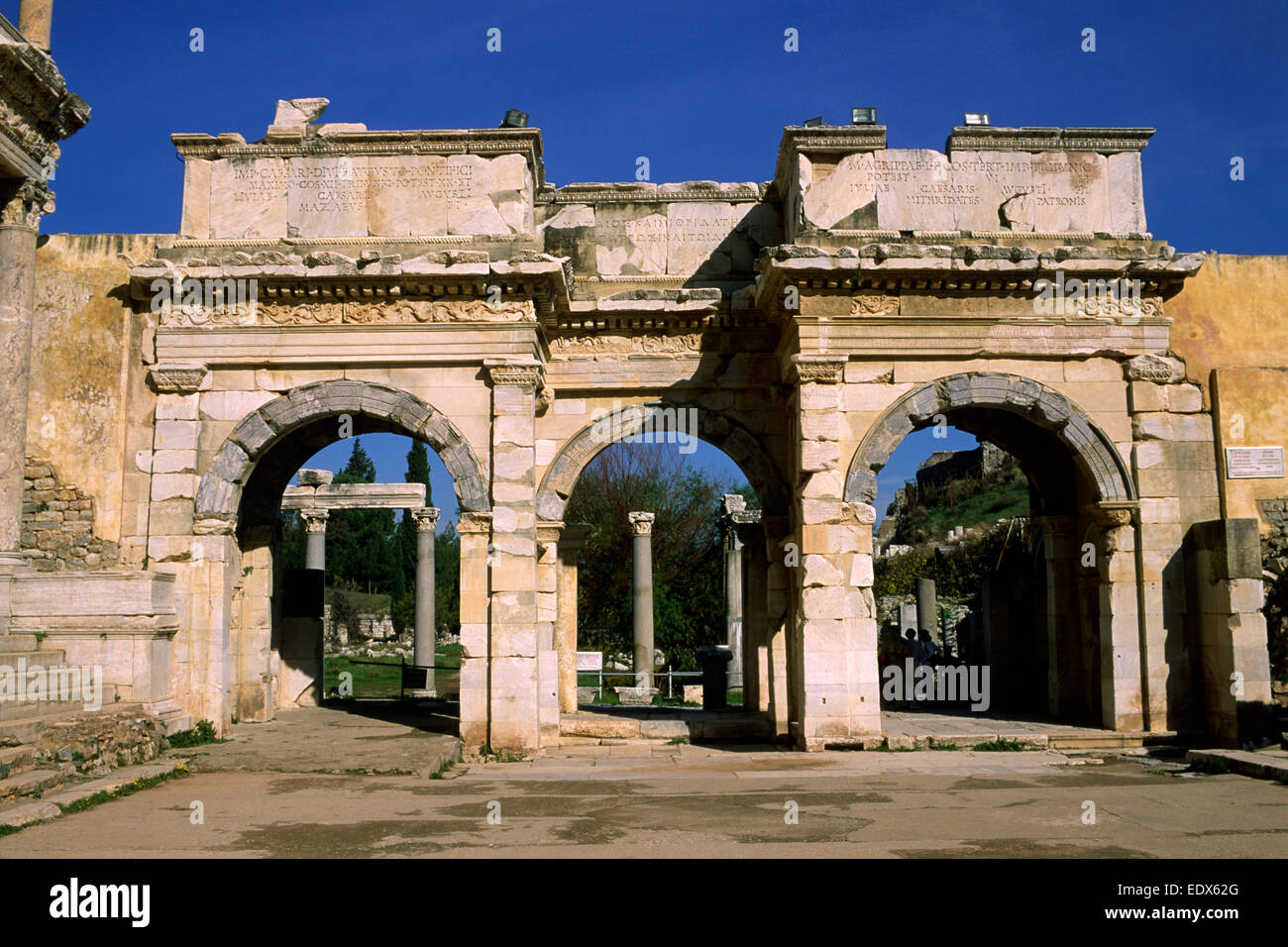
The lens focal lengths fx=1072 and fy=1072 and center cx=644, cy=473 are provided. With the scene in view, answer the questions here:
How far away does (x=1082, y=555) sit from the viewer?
12.6 metres

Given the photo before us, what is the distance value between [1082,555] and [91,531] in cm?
1131

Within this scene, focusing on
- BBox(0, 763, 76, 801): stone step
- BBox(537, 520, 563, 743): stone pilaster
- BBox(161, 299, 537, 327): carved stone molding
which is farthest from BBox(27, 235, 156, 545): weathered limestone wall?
BBox(537, 520, 563, 743): stone pilaster

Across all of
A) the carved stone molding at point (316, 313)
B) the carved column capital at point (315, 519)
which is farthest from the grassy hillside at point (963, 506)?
the carved stone molding at point (316, 313)

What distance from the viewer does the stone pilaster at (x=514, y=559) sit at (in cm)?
1142

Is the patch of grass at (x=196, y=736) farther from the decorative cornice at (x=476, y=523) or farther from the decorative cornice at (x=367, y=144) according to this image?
the decorative cornice at (x=367, y=144)

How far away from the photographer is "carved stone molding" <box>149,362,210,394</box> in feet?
39.2

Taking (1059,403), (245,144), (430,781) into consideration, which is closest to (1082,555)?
(1059,403)

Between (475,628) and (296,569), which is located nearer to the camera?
(475,628)

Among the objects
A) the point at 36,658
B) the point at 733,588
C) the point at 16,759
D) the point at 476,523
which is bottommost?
the point at 16,759

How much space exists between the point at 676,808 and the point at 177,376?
762cm

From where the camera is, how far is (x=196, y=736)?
37.1ft

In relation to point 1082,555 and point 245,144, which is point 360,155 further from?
point 1082,555

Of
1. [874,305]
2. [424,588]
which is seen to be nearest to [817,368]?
[874,305]

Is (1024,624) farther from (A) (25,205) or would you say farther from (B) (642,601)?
(A) (25,205)
